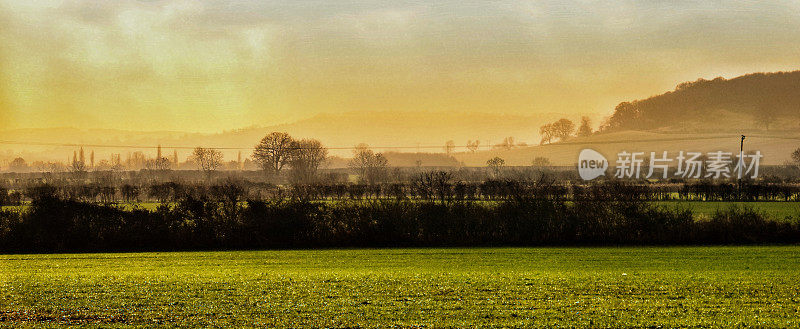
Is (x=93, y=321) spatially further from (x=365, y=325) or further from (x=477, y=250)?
(x=477, y=250)

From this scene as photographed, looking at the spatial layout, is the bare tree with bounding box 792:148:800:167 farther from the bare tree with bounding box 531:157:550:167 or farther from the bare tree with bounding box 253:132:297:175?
the bare tree with bounding box 253:132:297:175

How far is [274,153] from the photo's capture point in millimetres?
119375

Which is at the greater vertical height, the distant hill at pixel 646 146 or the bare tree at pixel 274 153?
the distant hill at pixel 646 146

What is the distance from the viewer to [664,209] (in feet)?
115

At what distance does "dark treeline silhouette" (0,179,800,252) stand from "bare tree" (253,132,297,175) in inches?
3336

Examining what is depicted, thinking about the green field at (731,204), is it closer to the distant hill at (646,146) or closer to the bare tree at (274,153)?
the bare tree at (274,153)

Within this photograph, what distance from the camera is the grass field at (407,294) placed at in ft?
44.3

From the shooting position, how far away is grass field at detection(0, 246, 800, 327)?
13.5 meters

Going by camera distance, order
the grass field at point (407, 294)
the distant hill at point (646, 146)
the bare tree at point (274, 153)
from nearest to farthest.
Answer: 1. the grass field at point (407, 294)
2. the bare tree at point (274, 153)
3. the distant hill at point (646, 146)

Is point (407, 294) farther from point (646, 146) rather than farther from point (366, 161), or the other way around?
point (646, 146)

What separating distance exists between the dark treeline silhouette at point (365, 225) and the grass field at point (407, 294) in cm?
618

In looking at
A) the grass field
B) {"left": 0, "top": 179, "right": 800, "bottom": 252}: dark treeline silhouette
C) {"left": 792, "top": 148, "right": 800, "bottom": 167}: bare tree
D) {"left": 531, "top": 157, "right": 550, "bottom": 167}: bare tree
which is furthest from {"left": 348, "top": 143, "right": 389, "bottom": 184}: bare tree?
the grass field
